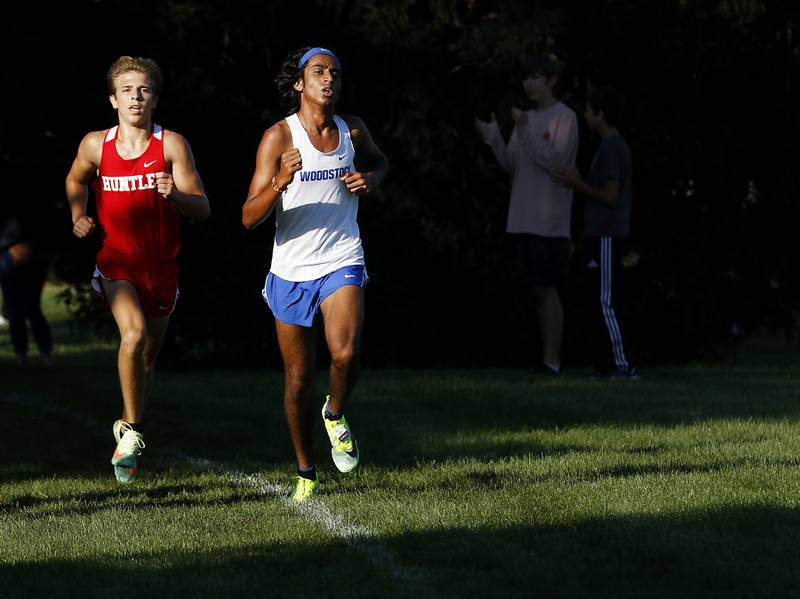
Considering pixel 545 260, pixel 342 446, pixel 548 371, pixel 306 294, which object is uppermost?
pixel 306 294

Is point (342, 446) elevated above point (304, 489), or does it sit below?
above

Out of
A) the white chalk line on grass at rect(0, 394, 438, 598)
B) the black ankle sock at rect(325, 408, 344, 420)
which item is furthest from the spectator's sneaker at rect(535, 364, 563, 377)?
the black ankle sock at rect(325, 408, 344, 420)

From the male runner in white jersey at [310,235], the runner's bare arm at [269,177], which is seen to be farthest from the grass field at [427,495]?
the runner's bare arm at [269,177]

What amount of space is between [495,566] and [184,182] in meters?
3.25

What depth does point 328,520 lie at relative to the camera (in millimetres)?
6973

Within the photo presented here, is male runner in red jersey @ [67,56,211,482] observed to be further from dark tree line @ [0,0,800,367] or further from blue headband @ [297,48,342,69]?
dark tree line @ [0,0,800,367]

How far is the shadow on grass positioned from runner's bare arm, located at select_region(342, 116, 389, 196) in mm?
1792

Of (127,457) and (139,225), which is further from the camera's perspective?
(139,225)

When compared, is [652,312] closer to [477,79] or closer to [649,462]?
[477,79]

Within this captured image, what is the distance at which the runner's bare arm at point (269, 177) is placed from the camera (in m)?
7.42

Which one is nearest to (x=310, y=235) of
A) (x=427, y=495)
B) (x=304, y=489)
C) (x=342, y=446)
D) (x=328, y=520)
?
(x=342, y=446)

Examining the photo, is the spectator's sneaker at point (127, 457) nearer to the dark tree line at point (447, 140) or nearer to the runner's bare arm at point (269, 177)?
the runner's bare arm at point (269, 177)

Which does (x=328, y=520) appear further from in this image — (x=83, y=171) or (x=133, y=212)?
(x=83, y=171)

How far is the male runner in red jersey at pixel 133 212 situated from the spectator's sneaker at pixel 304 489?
1.03m
